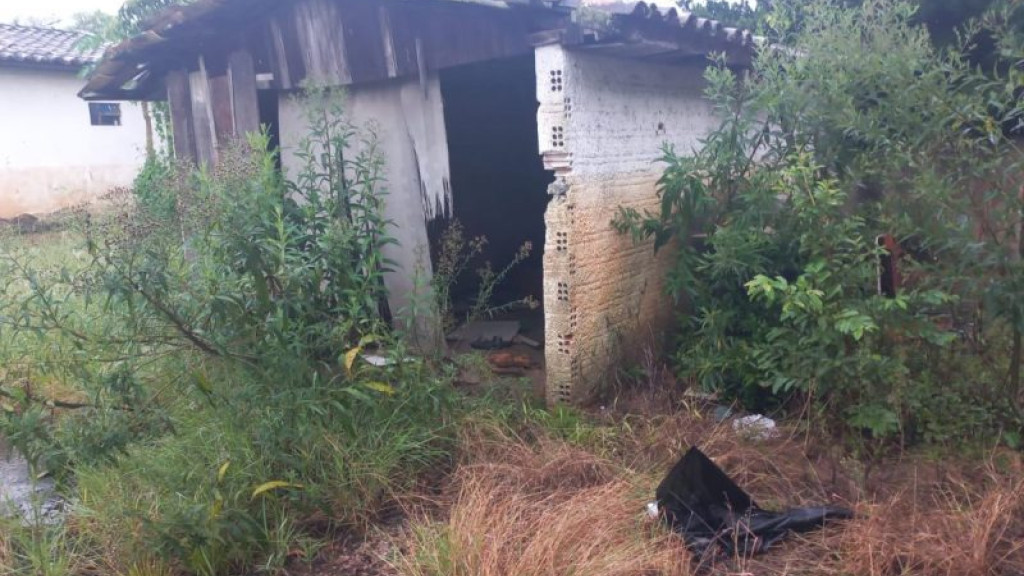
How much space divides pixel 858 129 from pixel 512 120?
4089 millimetres

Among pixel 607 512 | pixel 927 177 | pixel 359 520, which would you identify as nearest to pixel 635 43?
pixel 927 177

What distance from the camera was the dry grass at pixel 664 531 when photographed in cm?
341

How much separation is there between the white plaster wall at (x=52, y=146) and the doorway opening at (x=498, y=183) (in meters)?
8.22

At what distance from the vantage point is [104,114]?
16312 mm

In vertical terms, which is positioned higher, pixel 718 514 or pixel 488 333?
pixel 488 333

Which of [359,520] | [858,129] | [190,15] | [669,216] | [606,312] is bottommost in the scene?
[359,520]

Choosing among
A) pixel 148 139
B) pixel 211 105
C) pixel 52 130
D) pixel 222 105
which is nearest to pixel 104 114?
pixel 52 130

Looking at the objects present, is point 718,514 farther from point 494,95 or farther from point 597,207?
point 494,95

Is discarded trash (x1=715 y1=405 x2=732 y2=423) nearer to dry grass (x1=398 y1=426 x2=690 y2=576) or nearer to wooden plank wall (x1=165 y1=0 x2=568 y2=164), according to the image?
dry grass (x1=398 y1=426 x2=690 y2=576)

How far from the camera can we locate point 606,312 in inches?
221

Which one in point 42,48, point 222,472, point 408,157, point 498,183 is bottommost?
point 222,472

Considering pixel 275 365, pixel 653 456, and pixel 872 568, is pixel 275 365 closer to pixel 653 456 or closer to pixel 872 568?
pixel 653 456

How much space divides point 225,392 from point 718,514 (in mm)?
2459

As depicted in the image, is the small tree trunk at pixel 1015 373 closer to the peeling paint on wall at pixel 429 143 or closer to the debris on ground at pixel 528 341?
the debris on ground at pixel 528 341
